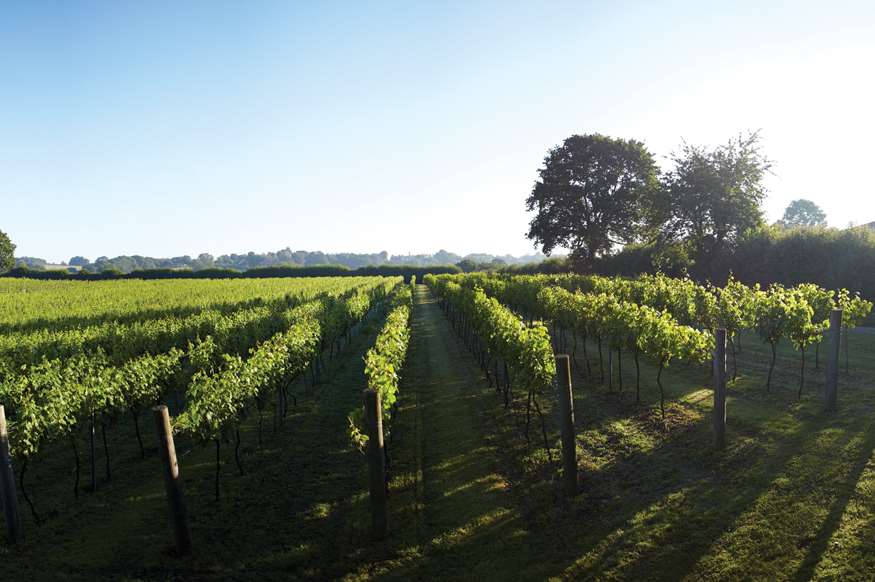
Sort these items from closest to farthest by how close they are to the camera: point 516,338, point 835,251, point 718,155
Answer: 1. point 516,338
2. point 835,251
3. point 718,155

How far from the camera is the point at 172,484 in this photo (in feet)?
20.7

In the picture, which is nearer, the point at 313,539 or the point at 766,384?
the point at 313,539

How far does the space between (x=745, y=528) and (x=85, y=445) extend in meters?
12.5

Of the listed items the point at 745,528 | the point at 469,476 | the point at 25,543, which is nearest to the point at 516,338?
the point at 469,476

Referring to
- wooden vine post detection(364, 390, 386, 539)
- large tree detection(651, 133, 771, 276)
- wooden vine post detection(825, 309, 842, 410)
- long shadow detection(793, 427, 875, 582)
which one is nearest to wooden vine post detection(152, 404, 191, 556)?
wooden vine post detection(364, 390, 386, 539)

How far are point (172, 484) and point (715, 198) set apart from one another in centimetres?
3814

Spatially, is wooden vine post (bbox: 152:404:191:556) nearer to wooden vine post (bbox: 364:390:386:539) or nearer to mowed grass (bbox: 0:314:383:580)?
mowed grass (bbox: 0:314:383:580)

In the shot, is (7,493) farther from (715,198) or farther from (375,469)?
(715,198)

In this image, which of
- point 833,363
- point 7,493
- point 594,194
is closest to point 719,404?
point 833,363

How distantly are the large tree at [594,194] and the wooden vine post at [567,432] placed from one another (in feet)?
138

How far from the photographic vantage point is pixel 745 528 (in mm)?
6332

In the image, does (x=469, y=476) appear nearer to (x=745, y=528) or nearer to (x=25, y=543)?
(x=745, y=528)

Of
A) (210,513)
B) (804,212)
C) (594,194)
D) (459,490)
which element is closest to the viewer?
(210,513)

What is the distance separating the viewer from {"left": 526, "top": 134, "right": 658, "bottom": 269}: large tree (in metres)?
46.9
